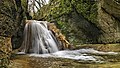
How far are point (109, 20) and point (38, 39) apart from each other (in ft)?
16.0


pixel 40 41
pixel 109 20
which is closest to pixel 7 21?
pixel 40 41

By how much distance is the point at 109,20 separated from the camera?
43.5ft

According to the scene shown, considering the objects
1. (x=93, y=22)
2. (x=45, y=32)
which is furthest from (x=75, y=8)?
(x=45, y=32)

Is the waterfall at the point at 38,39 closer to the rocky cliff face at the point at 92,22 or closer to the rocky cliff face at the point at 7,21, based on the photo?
the rocky cliff face at the point at 7,21

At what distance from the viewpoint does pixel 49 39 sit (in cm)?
1126

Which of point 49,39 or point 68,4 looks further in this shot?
point 68,4

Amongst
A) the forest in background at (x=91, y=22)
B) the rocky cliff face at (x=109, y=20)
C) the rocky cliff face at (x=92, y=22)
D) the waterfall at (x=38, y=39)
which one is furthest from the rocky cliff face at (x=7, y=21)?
the rocky cliff face at (x=109, y=20)

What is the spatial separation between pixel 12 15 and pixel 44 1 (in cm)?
1096

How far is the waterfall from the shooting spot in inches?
411

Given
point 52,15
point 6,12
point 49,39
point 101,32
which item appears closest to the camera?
point 6,12

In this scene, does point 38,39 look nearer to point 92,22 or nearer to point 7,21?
point 7,21

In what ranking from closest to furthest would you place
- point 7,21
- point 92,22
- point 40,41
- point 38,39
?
point 7,21, point 40,41, point 38,39, point 92,22

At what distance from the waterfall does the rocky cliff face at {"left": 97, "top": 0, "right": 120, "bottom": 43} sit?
10.8 feet

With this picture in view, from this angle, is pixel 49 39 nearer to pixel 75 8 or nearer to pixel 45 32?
pixel 45 32
